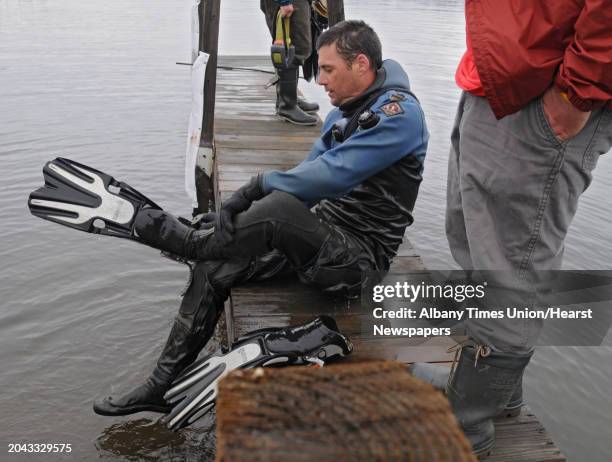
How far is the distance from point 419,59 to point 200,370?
13.2 m

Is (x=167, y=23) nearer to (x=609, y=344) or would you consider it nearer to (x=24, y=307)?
(x=24, y=307)

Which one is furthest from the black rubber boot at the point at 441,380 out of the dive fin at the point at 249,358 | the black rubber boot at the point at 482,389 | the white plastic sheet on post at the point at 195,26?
the white plastic sheet on post at the point at 195,26

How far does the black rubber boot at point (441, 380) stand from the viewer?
7.95ft

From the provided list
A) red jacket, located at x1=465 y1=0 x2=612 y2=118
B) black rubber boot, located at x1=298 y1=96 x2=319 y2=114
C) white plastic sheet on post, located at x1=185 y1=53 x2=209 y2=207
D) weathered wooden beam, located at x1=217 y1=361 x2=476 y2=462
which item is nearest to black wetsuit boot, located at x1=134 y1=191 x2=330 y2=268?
red jacket, located at x1=465 y1=0 x2=612 y2=118

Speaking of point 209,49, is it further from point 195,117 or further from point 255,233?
point 255,233

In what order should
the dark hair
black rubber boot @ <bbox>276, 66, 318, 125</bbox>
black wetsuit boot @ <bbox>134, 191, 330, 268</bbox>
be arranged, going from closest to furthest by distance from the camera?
black wetsuit boot @ <bbox>134, 191, 330, 268</bbox> → the dark hair → black rubber boot @ <bbox>276, 66, 318, 125</bbox>

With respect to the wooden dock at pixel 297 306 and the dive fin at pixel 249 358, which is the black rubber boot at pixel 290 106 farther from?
the dive fin at pixel 249 358

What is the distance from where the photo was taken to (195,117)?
5613 millimetres

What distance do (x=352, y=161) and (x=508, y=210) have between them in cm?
87

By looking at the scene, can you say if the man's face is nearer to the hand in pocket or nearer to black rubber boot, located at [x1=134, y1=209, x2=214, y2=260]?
black rubber boot, located at [x1=134, y1=209, x2=214, y2=260]

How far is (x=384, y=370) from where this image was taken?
27.4 inches

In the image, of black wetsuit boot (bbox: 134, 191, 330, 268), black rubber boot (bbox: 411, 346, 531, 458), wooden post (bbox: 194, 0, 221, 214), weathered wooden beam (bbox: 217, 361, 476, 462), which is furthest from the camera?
wooden post (bbox: 194, 0, 221, 214)

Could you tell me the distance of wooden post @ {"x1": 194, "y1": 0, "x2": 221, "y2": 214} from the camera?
18.5ft

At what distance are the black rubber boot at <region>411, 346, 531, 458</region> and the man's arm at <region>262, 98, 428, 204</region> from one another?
3.09ft
